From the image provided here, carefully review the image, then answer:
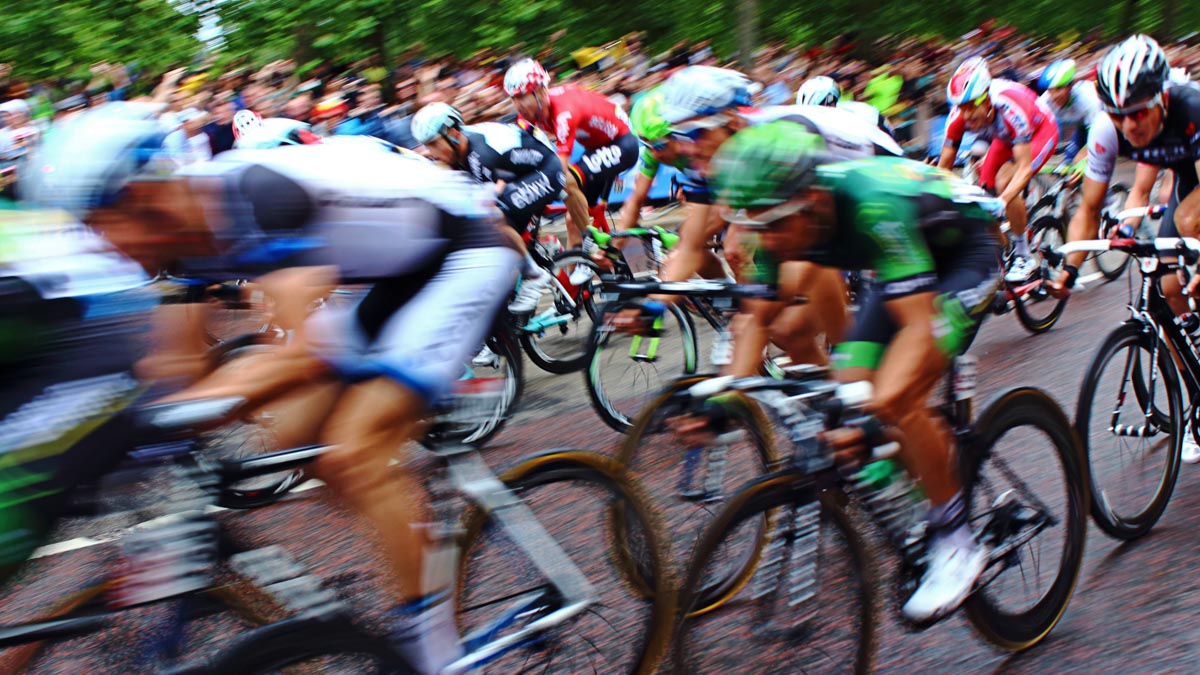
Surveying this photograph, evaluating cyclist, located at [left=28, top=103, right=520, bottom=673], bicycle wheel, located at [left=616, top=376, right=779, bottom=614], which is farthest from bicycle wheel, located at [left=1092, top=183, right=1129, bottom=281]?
cyclist, located at [left=28, top=103, right=520, bottom=673]

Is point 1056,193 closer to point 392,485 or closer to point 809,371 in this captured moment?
point 809,371

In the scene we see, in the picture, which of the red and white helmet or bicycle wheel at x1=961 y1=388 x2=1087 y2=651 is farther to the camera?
the red and white helmet

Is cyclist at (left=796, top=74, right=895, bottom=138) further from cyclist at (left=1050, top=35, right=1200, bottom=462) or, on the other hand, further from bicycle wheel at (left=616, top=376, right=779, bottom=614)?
bicycle wheel at (left=616, top=376, right=779, bottom=614)

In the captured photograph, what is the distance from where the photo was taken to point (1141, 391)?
455cm

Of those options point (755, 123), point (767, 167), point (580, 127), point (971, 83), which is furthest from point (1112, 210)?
point (767, 167)

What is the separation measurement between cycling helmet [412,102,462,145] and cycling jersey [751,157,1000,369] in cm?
446

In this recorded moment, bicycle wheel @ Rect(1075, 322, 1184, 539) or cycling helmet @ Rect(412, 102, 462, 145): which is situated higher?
cycling helmet @ Rect(412, 102, 462, 145)

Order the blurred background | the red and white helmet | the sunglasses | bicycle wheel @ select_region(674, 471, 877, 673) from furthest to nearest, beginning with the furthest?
the blurred background → the red and white helmet → the sunglasses → bicycle wheel @ select_region(674, 471, 877, 673)

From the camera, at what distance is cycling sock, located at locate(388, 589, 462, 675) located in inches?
117

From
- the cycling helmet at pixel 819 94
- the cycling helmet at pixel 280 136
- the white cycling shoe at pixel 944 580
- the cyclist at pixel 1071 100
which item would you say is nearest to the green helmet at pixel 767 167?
the white cycling shoe at pixel 944 580

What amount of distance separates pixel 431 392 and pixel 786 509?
1.05m

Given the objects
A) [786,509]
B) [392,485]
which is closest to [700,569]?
[786,509]

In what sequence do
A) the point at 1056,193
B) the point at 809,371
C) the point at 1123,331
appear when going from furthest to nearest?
the point at 1056,193, the point at 1123,331, the point at 809,371

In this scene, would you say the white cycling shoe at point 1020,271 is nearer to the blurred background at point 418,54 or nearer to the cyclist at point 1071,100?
the cyclist at point 1071,100
